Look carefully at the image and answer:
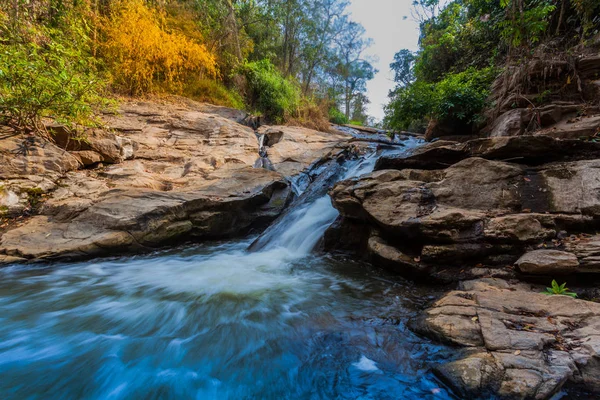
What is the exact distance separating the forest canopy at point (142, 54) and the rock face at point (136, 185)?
0.89m

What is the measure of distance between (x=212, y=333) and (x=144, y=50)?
970cm

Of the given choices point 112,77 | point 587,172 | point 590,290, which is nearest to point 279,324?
point 590,290

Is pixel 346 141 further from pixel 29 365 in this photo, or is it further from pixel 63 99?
pixel 29 365

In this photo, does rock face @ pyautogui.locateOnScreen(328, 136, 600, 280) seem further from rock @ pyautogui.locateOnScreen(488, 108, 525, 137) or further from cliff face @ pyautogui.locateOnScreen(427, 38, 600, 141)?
rock @ pyautogui.locateOnScreen(488, 108, 525, 137)

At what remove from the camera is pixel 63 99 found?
514 centimetres

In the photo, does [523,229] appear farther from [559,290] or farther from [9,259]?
[9,259]

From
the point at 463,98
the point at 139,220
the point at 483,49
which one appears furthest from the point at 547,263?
the point at 483,49

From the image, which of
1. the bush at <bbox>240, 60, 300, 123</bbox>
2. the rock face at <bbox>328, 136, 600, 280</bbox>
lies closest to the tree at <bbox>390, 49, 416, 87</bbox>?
the bush at <bbox>240, 60, 300, 123</bbox>

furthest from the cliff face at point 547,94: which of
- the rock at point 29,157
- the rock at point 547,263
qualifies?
the rock at point 29,157

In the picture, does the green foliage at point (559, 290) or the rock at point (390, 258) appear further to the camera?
the rock at point (390, 258)

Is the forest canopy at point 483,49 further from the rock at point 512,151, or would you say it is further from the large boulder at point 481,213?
the large boulder at point 481,213

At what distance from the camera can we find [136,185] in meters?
6.17

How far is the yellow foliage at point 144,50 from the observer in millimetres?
8438

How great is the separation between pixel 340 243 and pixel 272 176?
9.62ft
